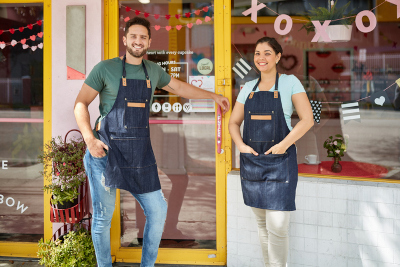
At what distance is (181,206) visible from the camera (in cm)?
368

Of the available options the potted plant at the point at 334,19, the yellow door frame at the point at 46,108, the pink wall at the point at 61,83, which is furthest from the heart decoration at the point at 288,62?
the yellow door frame at the point at 46,108

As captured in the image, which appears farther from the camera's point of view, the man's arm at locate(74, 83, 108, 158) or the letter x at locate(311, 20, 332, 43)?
the letter x at locate(311, 20, 332, 43)

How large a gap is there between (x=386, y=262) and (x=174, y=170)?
185cm

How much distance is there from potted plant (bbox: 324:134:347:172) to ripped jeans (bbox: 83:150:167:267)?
4.97 feet

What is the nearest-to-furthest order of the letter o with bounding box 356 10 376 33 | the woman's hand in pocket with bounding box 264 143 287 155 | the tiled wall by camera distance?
1. the woman's hand in pocket with bounding box 264 143 287 155
2. the tiled wall
3. the letter o with bounding box 356 10 376 33

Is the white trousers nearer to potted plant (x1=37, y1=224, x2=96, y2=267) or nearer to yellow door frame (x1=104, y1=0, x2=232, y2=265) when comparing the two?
yellow door frame (x1=104, y1=0, x2=232, y2=265)

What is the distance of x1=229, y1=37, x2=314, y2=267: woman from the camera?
260cm

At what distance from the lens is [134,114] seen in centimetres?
274

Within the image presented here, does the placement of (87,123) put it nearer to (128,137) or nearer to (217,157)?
(128,137)

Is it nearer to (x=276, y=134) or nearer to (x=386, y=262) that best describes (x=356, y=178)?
(x=386, y=262)

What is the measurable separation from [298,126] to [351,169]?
111 cm

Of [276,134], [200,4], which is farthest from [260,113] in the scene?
[200,4]

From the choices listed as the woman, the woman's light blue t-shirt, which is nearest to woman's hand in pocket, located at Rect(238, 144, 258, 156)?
the woman

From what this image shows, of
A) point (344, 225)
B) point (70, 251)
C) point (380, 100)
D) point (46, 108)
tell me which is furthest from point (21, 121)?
point (380, 100)
